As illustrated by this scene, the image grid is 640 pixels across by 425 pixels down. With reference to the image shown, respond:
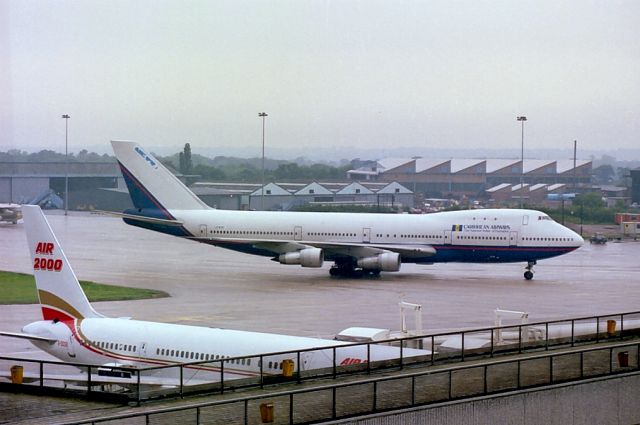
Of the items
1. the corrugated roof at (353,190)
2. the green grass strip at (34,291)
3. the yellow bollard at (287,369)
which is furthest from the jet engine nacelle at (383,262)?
the corrugated roof at (353,190)

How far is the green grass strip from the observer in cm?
4697

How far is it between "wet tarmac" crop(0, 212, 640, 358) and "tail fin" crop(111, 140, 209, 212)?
354 centimetres

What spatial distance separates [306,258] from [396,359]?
34273 mm

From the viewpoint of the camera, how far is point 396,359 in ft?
79.7

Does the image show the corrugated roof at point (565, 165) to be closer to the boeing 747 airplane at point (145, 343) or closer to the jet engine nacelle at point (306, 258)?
the jet engine nacelle at point (306, 258)

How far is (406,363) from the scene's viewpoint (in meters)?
24.2

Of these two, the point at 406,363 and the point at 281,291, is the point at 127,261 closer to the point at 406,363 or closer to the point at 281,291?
the point at 281,291

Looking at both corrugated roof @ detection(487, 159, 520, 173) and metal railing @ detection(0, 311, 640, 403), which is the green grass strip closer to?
metal railing @ detection(0, 311, 640, 403)

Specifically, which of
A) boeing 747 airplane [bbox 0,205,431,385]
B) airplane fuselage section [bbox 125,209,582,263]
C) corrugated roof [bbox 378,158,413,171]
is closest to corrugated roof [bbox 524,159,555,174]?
corrugated roof [bbox 378,158,413,171]

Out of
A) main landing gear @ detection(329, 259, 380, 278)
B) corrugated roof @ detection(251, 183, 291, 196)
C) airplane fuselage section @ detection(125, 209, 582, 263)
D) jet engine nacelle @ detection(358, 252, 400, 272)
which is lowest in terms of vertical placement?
main landing gear @ detection(329, 259, 380, 278)

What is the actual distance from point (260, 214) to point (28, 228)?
3035cm

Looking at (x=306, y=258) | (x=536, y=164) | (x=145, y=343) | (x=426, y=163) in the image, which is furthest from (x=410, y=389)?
(x=536, y=164)

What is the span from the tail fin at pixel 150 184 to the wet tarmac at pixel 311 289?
139 inches

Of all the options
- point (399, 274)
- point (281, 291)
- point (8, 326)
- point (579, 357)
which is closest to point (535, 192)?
point (399, 274)
